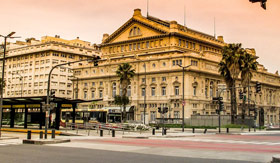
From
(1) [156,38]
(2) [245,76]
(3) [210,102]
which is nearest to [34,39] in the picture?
(1) [156,38]

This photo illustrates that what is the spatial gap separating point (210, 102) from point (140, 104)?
15974 mm

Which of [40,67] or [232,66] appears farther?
[40,67]

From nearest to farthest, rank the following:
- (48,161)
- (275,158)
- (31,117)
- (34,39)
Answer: (275,158), (48,161), (31,117), (34,39)

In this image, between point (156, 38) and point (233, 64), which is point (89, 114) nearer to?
point (233, 64)

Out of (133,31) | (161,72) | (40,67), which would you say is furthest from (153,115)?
(40,67)

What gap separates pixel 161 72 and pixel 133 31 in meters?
22.3

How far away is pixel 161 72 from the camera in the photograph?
78938 mm

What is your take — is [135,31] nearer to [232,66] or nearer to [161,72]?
[161,72]

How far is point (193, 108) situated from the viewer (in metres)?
75.3

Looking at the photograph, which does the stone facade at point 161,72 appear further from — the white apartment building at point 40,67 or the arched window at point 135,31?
the white apartment building at point 40,67

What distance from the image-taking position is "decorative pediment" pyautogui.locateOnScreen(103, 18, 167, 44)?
302 ft

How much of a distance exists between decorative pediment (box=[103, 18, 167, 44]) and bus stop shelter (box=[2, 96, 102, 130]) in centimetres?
A: 5104

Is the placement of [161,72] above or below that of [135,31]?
below

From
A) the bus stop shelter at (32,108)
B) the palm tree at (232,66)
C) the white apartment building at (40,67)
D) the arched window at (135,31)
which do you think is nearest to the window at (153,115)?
the palm tree at (232,66)
